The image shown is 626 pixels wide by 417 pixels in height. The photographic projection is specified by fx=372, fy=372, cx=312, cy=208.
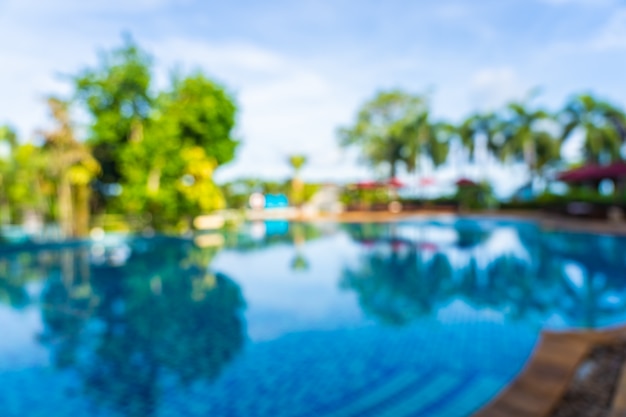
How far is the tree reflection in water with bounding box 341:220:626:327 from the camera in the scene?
7168mm

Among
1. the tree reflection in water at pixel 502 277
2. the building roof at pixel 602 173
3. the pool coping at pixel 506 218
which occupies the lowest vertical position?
the tree reflection in water at pixel 502 277

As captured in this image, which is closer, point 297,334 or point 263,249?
point 297,334

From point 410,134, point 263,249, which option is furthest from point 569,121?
point 263,249

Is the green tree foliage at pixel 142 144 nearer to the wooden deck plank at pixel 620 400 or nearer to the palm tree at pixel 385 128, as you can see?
the wooden deck plank at pixel 620 400

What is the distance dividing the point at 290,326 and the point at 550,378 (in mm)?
4010

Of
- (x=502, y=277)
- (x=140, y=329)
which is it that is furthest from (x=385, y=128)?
(x=140, y=329)

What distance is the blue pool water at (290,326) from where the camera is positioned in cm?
424

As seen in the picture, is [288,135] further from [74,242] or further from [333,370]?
[333,370]

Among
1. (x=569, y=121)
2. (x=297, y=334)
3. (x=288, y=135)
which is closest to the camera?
(x=297, y=334)

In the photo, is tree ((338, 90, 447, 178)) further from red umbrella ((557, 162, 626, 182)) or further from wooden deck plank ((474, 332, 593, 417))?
wooden deck plank ((474, 332, 593, 417))

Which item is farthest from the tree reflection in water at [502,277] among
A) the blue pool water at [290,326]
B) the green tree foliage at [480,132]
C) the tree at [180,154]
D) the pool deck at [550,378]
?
the green tree foliage at [480,132]

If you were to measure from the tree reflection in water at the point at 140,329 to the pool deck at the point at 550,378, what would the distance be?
3434 millimetres

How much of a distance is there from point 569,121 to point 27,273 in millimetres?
34539

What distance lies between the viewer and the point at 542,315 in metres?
6.75
